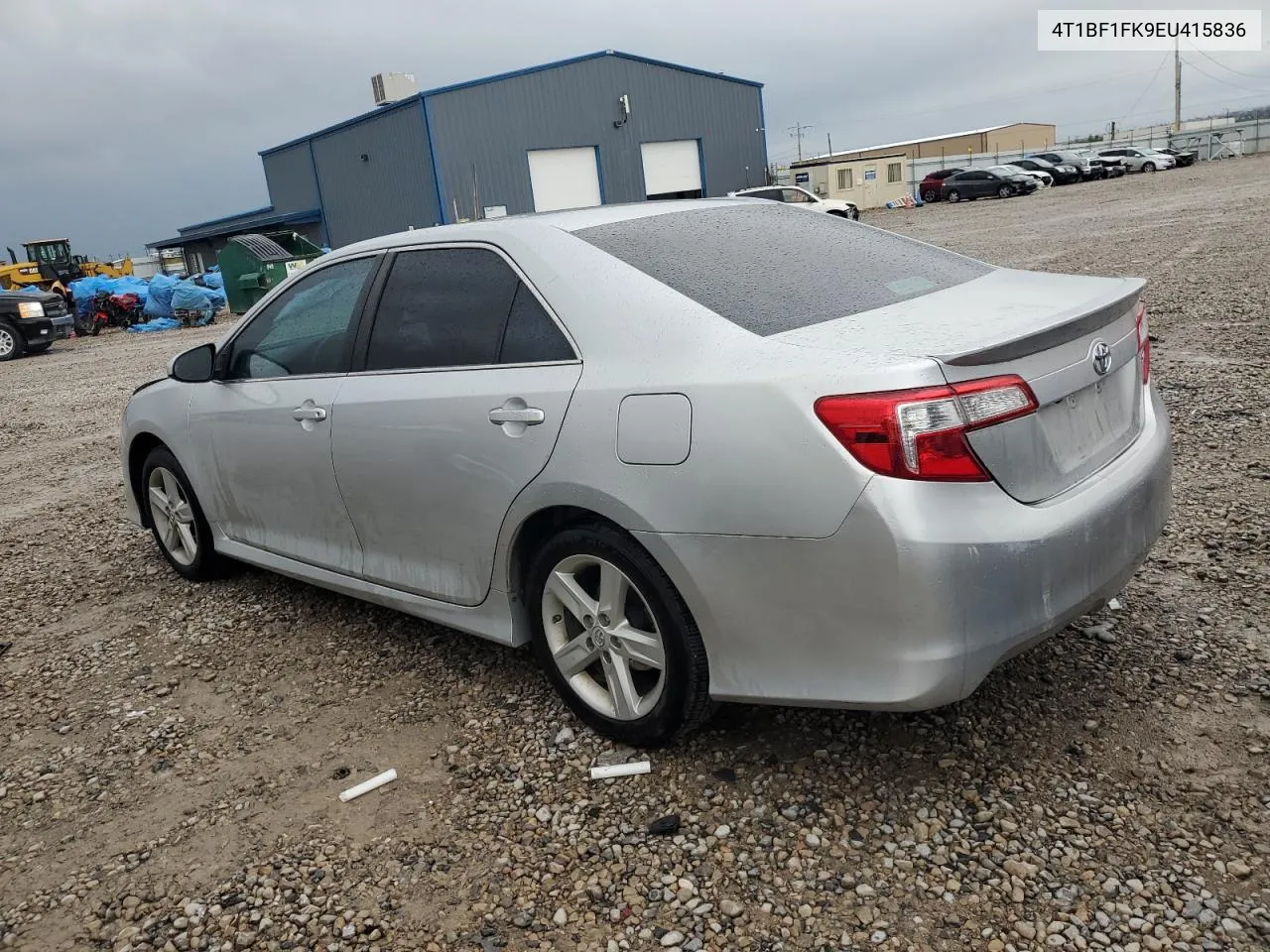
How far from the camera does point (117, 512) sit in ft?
22.2

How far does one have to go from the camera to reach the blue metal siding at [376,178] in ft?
105

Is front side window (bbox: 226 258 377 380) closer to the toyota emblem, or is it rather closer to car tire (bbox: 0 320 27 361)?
the toyota emblem

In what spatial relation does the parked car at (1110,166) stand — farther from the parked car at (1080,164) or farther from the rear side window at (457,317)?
the rear side window at (457,317)

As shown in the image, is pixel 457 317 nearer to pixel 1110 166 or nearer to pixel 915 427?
pixel 915 427

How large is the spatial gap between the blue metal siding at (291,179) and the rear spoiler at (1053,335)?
38953 millimetres

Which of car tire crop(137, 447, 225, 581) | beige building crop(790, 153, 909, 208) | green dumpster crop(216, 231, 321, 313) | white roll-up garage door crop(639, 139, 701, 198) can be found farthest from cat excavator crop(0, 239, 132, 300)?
beige building crop(790, 153, 909, 208)

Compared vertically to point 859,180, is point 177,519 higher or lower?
lower

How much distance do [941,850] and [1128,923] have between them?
44 centimetres

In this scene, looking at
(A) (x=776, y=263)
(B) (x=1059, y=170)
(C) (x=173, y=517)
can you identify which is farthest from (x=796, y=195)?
(A) (x=776, y=263)

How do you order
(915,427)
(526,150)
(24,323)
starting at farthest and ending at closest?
(526,150)
(24,323)
(915,427)

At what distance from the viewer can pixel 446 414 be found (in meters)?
3.27

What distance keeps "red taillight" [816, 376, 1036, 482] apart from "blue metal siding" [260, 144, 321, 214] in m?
39.2

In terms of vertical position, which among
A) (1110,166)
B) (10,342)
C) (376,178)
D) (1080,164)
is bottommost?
(10,342)

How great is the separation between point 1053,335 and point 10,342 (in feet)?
71.0
